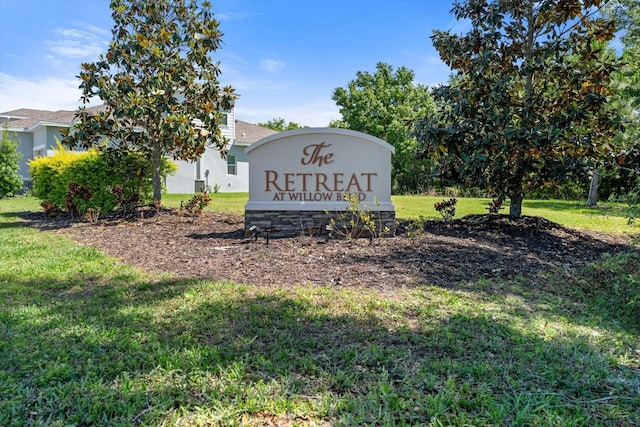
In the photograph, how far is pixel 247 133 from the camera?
82.3ft

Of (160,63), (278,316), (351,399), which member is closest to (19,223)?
(160,63)

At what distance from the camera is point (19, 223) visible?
9172mm

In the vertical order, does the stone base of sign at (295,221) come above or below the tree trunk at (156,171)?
below

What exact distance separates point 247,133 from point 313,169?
1914 cm

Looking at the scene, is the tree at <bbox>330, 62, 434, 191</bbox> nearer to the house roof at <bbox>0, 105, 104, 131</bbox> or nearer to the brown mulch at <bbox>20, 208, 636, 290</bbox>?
the house roof at <bbox>0, 105, 104, 131</bbox>

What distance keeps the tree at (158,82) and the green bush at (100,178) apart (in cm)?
38

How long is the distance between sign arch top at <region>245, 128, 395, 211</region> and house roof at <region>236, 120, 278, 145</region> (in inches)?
643

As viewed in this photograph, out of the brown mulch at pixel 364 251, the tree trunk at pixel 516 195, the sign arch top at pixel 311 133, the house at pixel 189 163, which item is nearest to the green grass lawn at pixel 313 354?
the brown mulch at pixel 364 251

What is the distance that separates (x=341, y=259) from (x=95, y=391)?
3338mm

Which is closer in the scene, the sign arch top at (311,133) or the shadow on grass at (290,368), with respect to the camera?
the shadow on grass at (290,368)

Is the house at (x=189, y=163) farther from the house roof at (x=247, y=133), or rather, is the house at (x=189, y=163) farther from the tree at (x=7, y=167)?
the tree at (x=7, y=167)

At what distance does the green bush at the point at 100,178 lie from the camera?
31.5 feet

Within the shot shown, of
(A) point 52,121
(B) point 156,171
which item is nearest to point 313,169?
(B) point 156,171

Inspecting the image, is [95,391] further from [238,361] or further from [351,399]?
[351,399]
